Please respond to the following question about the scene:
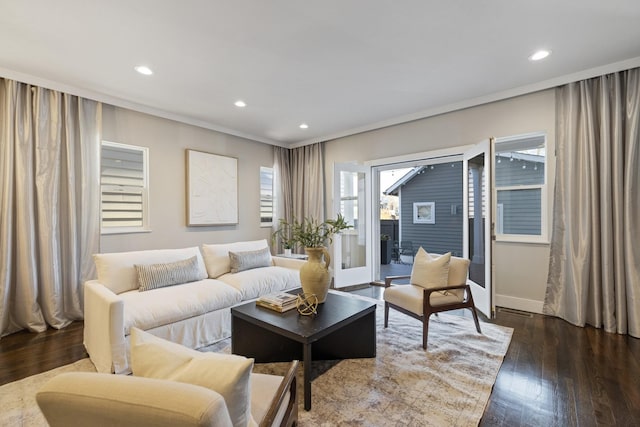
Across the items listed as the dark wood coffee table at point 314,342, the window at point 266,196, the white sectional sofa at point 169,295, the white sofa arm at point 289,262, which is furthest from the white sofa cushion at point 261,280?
the window at point 266,196

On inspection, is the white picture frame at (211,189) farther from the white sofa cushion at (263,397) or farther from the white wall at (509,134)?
the white sofa cushion at (263,397)

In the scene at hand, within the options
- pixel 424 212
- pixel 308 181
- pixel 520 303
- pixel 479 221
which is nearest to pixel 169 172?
pixel 308 181

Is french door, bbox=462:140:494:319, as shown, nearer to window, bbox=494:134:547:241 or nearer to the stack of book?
window, bbox=494:134:547:241

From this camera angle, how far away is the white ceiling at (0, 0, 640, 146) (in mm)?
2088

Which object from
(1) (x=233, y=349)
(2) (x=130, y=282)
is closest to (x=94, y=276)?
(2) (x=130, y=282)

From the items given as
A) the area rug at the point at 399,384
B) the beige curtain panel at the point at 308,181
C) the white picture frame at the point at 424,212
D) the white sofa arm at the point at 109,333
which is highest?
the beige curtain panel at the point at 308,181

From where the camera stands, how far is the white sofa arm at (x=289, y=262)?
12.6 ft

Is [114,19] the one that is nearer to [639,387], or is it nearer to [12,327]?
[12,327]

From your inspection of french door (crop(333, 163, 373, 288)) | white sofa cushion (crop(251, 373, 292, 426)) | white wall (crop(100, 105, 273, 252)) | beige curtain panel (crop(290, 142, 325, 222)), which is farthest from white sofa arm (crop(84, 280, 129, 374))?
beige curtain panel (crop(290, 142, 325, 222))

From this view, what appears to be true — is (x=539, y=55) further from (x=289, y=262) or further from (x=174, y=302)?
(x=174, y=302)

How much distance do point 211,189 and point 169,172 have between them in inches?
25.2

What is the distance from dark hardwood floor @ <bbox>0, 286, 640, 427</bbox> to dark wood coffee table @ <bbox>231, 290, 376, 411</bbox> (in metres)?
0.94

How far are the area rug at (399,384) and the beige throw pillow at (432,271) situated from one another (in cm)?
48

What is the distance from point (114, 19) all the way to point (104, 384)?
253cm
